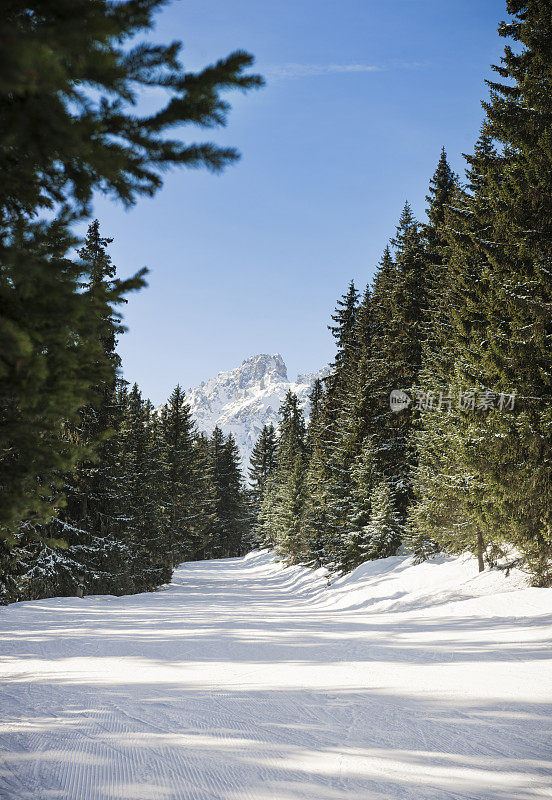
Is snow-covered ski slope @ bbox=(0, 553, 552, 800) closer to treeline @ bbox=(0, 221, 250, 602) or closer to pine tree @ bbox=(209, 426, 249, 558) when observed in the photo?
treeline @ bbox=(0, 221, 250, 602)

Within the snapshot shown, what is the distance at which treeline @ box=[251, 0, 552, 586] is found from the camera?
10.4m

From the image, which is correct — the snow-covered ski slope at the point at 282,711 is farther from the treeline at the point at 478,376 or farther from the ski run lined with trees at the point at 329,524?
the treeline at the point at 478,376

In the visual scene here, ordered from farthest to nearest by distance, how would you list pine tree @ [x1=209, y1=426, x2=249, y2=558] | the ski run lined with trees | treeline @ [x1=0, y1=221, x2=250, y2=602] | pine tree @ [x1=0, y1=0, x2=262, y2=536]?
1. pine tree @ [x1=209, y1=426, x2=249, y2=558]
2. treeline @ [x1=0, y1=221, x2=250, y2=602]
3. the ski run lined with trees
4. pine tree @ [x1=0, y1=0, x2=262, y2=536]

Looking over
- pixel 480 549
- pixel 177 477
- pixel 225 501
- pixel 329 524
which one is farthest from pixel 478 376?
pixel 225 501

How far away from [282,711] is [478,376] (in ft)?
33.7

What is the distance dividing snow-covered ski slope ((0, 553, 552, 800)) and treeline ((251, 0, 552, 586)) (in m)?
3.18

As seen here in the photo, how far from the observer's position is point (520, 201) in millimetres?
11023

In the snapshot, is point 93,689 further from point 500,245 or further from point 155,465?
point 155,465

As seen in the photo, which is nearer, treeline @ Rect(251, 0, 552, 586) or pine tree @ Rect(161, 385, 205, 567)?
treeline @ Rect(251, 0, 552, 586)

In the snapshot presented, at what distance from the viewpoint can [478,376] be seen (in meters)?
12.6

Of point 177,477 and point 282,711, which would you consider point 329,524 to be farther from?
point 282,711

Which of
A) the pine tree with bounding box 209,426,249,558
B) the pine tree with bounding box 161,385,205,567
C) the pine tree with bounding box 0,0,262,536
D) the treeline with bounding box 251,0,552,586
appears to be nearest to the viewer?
the pine tree with bounding box 0,0,262,536

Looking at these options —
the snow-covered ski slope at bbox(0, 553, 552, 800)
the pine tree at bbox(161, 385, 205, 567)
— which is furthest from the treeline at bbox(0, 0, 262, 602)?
the pine tree at bbox(161, 385, 205, 567)

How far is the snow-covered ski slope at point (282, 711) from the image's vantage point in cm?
341
